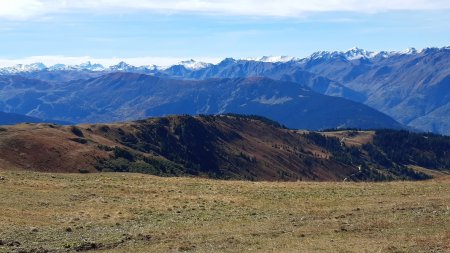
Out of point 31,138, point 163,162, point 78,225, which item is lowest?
point 163,162

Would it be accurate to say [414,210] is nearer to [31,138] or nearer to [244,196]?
[244,196]

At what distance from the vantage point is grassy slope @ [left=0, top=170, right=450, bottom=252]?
106ft

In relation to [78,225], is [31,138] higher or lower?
lower

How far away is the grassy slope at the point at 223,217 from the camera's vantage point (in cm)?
3219

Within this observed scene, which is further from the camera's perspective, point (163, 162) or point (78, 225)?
point (163, 162)

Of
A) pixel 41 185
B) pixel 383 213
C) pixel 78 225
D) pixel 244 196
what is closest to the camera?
pixel 78 225

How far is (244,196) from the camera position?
2052 inches

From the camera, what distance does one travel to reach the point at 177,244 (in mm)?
32406

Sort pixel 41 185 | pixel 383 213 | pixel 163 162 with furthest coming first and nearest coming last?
pixel 163 162 → pixel 41 185 → pixel 383 213

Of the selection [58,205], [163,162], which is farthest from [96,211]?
[163,162]

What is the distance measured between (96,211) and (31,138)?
79191 mm

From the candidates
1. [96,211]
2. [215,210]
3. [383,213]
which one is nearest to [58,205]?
[96,211]

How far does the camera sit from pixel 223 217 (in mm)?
41125

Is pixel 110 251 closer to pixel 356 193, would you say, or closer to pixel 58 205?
pixel 58 205
